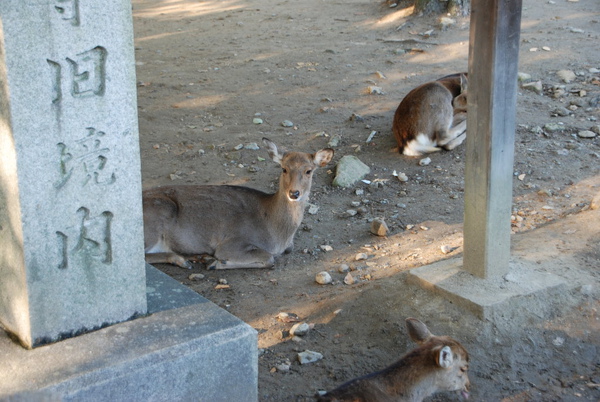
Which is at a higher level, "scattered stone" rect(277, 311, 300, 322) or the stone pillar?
the stone pillar

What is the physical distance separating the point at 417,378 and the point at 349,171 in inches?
164

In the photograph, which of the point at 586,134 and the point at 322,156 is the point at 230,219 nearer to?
the point at 322,156

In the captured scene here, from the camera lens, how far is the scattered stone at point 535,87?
383 inches

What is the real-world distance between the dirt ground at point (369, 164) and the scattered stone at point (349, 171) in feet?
0.29

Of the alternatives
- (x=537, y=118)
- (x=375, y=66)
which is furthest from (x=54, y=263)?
(x=375, y=66)

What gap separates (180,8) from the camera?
613 inches

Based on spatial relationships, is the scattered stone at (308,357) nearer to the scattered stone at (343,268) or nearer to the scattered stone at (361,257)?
the scattered stone at (343,268)

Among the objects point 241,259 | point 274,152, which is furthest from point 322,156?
point 241,259

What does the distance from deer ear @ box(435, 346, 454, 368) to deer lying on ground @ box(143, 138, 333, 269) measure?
116 inches

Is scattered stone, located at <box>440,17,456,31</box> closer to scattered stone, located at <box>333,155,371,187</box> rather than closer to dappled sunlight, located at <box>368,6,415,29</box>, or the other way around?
dappled sunlight, located at <box>368,6,415,29</box>

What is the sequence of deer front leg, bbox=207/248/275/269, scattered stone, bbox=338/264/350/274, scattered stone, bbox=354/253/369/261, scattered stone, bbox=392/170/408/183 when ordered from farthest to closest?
scattered stone, bbox=392/170/408/183 → deer front leg, bbox=207/248/275/269 → scattered stone, bbox=354/253/369/261 → scattered stone, bbox=338/264/350/274

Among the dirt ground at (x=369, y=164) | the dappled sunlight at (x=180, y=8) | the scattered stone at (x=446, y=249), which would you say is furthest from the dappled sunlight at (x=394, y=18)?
the scattered stone at (x=446, y=249)

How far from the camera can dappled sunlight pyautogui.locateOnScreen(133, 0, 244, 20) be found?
49.2 feet

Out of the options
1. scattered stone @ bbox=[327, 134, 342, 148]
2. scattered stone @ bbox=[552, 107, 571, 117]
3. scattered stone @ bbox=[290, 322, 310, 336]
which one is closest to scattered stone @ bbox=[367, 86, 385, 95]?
scattered stone @ bbox=[327, 134, 342, 148]
